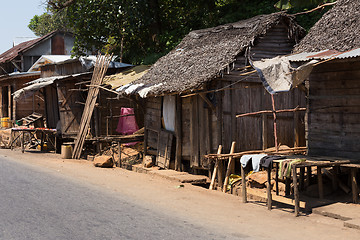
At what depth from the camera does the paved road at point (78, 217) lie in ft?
23.1

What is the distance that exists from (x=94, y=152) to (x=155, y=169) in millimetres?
5507

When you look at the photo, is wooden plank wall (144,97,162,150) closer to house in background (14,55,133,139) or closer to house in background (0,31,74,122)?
house in background (14,55,133,139)

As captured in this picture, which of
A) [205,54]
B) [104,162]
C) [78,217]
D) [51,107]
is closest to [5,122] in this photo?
[51,107]

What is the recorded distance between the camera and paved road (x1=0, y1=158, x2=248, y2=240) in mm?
7037

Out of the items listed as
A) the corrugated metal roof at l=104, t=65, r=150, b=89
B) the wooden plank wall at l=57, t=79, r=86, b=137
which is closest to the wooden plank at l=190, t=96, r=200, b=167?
the corrugated metal roof at l=104, t=65, r=150, b=89

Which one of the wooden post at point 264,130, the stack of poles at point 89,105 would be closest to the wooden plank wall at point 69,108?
the stack of poles at point 89,105

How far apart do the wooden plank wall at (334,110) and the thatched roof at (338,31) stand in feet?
1.39

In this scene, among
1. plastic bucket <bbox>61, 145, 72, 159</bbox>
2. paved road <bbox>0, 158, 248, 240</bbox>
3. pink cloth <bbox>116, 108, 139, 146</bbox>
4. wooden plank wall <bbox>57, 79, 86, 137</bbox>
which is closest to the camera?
paved road <bbox>0, 158, 248, 240</bbox>

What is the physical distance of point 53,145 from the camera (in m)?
21.3

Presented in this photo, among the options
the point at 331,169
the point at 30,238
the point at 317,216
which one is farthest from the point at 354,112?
the point at 30,238

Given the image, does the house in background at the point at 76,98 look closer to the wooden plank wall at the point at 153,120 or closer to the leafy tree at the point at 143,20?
the leafy tree at the point at 143,20

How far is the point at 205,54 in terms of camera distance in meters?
14.0

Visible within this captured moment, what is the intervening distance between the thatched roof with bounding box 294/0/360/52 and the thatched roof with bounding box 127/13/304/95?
8.17ft

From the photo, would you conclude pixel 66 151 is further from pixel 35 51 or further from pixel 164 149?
pixel 35 51
